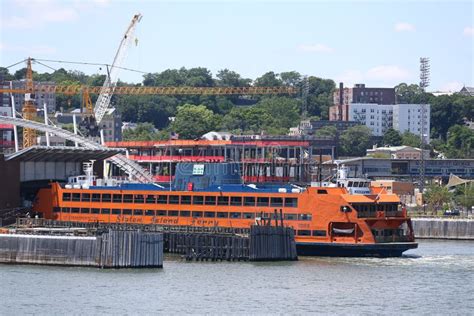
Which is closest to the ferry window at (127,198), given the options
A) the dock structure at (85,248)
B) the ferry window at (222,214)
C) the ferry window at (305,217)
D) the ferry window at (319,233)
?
the ferry window at (222,214)

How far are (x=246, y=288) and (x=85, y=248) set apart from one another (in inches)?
496

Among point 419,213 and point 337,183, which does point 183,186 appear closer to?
point 337,183

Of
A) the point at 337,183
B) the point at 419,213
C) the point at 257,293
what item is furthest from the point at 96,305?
the point at 419,213

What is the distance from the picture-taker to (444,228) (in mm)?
129625

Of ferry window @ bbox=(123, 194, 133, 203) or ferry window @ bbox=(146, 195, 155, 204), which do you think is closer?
ferry window @ bbox=(146, 195, 155, 204)

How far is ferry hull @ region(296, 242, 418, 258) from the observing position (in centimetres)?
9662

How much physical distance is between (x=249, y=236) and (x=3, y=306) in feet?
78.3

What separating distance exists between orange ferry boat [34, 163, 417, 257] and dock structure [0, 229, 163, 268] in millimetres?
14914

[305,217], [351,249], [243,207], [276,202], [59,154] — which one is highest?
[59,154]

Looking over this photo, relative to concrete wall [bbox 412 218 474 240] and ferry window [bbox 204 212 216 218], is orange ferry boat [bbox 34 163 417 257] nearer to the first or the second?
ferry window [bbox 204 212 216 218]

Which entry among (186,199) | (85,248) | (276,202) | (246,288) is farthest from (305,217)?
(246,288)

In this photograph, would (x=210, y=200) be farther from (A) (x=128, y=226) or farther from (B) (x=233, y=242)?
(B) (x=233, y=242)

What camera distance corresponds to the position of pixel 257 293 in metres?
77.4

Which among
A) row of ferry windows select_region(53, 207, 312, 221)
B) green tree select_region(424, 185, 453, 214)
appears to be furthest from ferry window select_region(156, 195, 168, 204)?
green tree select_region(424, 185, 453, 214)
